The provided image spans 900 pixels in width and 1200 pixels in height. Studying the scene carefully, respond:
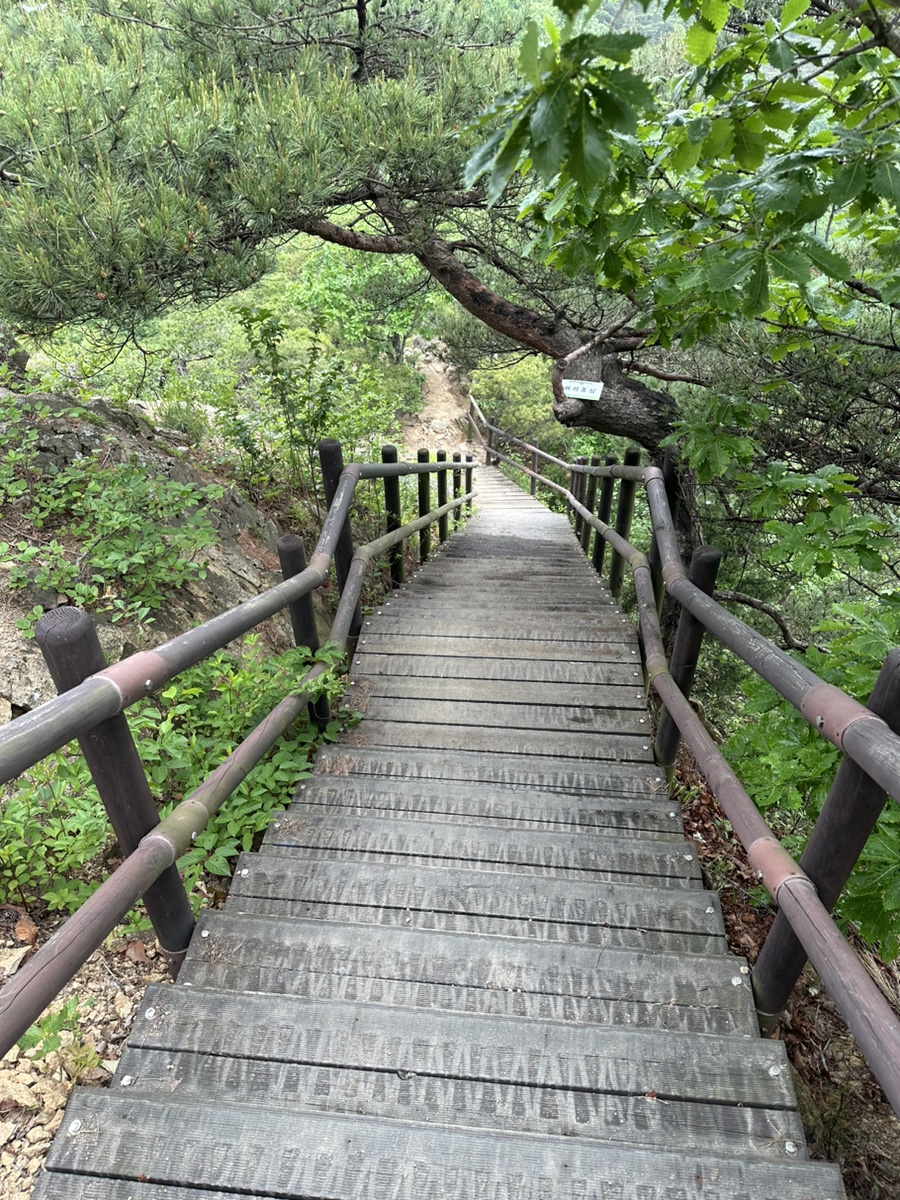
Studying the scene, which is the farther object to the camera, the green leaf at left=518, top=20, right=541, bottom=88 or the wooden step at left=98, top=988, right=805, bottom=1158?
the wooden step at left=98, top=988, right=805, bottom=1158

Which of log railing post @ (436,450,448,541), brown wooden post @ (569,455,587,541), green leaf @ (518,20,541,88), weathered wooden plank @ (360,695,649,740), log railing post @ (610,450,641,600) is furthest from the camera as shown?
brown wooden post @ (569,455,587,541)

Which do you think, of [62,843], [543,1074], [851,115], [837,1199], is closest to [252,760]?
[62,843]

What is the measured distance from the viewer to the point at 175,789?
2.48 metres

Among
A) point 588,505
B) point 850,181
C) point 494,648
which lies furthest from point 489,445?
point 850,181

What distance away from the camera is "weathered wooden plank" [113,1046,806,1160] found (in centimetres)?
137

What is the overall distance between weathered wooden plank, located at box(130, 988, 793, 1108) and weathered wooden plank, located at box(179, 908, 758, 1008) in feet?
0.41

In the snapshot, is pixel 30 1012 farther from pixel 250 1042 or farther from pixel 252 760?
pixel 252 760

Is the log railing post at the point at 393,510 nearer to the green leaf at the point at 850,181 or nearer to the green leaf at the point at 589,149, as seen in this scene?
the green leaf at the point at 850,181

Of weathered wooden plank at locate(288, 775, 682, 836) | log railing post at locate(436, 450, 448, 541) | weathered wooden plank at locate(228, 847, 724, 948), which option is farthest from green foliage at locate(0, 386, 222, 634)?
log railing post at locate(436, 450, 448, 541)

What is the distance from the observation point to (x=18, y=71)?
280cm

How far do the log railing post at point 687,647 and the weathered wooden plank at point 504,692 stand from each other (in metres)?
0.38

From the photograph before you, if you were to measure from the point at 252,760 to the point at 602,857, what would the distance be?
3.97 feet

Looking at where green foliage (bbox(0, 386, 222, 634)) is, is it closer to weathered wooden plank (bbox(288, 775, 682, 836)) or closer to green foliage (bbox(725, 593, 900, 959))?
weathered wooden plank (bbox(288, 775, 682, 836))

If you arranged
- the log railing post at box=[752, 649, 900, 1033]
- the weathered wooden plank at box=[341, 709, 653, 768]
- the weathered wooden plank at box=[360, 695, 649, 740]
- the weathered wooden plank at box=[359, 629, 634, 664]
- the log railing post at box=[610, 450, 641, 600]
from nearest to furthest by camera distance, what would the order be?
the log railing post at box=[752, 649, 900, 1033] < the weathered wooden plank at box=[341, 709, 653, 768] < the weathered wooden plank at box=[360, 695, 649, 740] < the weathered wooden plank at box=[359, 629, 634, 664] < the log railing post at box=[610, 450, 641, 600]
